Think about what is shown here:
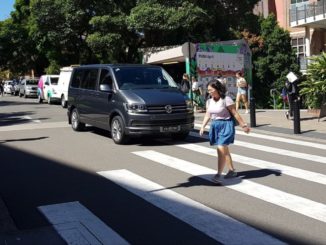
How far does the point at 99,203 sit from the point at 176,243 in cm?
199

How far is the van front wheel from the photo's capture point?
12.6 metres

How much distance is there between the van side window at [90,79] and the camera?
14.5 m

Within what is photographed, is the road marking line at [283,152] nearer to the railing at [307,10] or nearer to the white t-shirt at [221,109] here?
the white t-shirt at [221,109]

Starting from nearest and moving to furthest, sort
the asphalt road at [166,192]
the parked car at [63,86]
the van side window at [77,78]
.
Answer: the asphalt road at [166,192]
the van side window at [77,78]
the parked car at [63,86]

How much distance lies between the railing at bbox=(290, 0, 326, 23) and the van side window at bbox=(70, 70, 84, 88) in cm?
2355

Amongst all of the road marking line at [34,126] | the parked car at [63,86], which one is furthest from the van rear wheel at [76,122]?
the parked car at [63,86]

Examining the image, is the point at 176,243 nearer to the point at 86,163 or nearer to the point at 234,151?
the point at 86,163

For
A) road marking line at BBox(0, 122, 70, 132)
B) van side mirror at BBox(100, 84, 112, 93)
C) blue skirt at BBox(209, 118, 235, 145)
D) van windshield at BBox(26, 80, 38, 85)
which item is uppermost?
van windshield at BBox(26, 80, 38, 85)

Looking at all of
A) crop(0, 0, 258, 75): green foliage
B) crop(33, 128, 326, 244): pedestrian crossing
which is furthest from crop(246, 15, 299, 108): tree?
crop(33, 128, 326, 244): pedestrian crossing

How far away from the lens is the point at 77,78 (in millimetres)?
15797

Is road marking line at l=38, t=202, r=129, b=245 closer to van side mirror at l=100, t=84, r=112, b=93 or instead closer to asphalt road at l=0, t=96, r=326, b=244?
asphalt road at l=0, t=96, r=326, b=244

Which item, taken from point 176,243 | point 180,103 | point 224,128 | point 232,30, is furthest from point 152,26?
point 176,243

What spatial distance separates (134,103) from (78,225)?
6.30 metres

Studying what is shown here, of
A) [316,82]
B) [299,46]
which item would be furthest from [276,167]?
[299,46]
